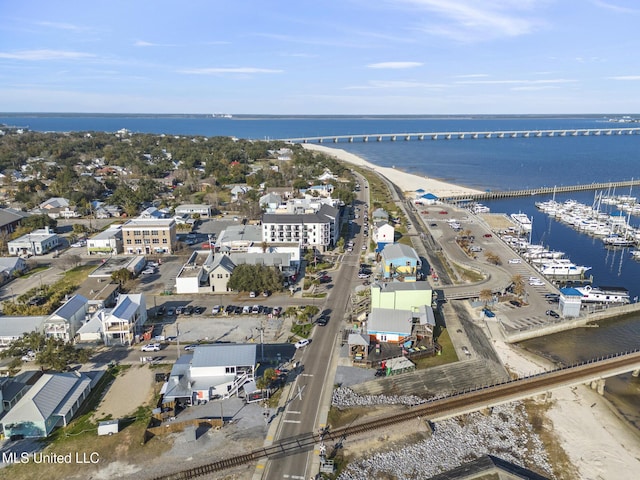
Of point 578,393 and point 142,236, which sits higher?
point 142,236

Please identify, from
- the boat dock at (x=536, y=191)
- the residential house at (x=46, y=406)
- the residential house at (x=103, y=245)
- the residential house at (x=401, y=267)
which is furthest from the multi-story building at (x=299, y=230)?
the boat dock at (x=536, y=191)

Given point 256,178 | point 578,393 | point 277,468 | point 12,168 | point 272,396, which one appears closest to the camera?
point 277,468

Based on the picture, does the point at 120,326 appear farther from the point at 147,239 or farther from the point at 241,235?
the point at 241,235

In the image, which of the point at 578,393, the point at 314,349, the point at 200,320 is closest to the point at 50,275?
the point at 200,320

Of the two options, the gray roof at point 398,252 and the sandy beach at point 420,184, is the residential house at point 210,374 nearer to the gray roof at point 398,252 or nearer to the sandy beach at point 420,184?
the gray roof at point 398,252

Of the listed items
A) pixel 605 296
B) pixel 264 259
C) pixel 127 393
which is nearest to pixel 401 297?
pixel 264 259

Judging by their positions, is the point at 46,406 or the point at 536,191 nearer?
the point at 46,406

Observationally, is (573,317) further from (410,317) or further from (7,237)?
(7,237)
